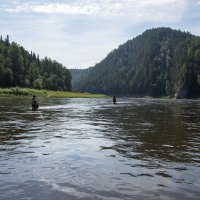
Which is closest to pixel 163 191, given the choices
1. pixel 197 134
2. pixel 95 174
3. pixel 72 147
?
pixel 95 174

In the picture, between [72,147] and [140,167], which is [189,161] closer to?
[140,167]

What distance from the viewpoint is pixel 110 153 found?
20797mm

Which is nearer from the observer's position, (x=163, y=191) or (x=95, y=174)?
(x=163, y=191)

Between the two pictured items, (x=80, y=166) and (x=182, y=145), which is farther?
(x=182, y=145)

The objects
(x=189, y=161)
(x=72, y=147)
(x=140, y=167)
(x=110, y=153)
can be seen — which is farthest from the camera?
(x=72, y=147)

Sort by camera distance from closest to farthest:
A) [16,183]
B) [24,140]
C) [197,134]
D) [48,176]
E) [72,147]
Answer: [16,183] < [48,176] < [72,147] < [24,140] < [197,134]

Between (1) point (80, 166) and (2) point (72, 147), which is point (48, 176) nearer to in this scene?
(1) point (80, 166)

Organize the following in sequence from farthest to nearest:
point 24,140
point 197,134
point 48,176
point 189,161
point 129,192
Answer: point 197,134 → point 24,140 → point 189,161 → point 48,176 → point 129,192

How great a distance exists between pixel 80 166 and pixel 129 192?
4.54m

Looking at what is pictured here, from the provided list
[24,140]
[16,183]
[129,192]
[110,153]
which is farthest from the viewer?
[24,140]

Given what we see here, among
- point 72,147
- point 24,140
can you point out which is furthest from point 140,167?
point 24,140

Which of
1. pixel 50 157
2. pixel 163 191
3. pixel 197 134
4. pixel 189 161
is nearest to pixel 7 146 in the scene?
pixel 50 157

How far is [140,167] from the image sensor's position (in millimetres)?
17078

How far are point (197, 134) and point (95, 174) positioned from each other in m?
16.9
